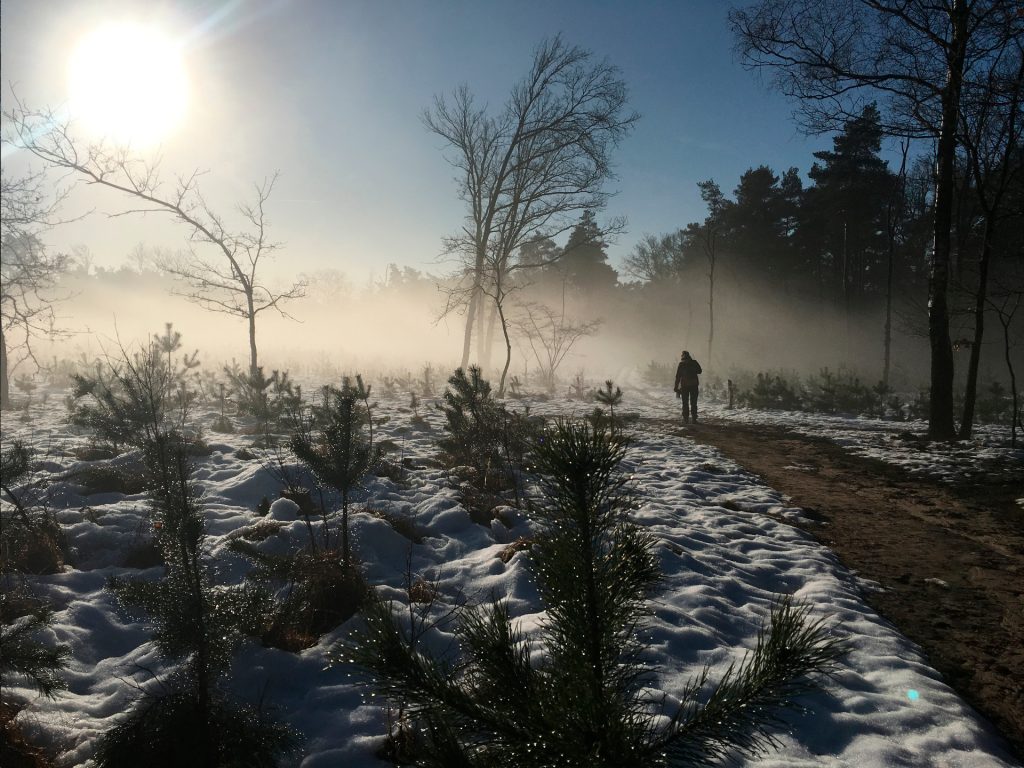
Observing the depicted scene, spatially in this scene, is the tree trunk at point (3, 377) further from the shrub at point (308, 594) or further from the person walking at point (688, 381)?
the person walking at point (688, 381)

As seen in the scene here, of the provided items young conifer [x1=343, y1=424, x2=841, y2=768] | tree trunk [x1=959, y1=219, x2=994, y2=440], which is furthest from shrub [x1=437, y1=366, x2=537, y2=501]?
tree trunk [x1=959, y1=219, x2=994, y2=440]

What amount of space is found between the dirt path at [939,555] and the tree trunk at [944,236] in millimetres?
2187

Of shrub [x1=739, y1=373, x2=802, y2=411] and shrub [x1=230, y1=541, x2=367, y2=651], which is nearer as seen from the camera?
shrub [x1=230, y1=541, x2=367, y2=651]

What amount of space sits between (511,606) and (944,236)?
9.71 metres

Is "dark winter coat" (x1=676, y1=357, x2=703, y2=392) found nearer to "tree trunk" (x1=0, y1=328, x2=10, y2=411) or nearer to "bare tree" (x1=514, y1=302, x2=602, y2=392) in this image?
"bare tree" (x1=514, y1=302, x2=602, y2=392)

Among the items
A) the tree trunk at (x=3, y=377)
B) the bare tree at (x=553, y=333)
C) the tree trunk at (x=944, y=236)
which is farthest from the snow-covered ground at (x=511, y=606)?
the bare tree at (x=553, y=333)

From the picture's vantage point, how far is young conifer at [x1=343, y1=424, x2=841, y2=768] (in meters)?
1.03

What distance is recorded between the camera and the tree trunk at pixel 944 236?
760 centimetres

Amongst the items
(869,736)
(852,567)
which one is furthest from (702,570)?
(869,736)

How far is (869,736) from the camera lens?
224 centimetres

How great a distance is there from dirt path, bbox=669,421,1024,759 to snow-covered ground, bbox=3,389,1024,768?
20 cm

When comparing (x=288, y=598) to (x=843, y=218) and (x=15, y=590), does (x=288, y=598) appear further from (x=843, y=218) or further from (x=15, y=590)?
(x=843, y=218)

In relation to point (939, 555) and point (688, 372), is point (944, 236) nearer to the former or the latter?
point (688, 372)

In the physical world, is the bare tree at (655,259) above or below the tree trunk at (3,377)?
above
